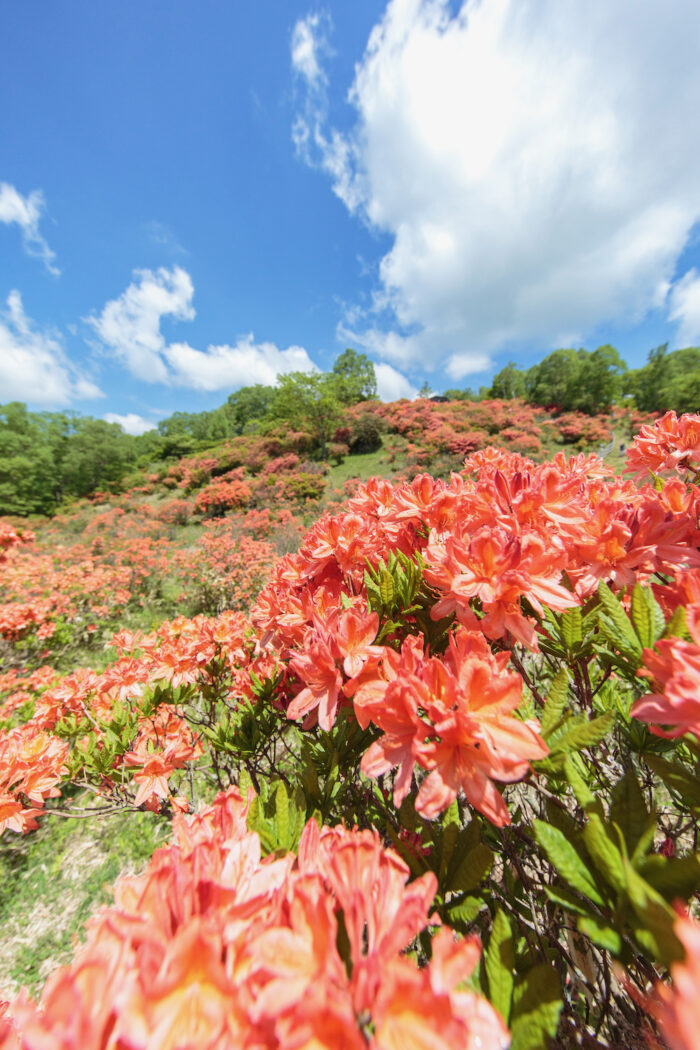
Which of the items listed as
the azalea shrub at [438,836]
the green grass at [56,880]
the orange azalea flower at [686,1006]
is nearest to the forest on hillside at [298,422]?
the green grass at [56,880]

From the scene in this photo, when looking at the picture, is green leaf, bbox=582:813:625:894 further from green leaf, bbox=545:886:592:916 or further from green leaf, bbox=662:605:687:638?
green leaf, bbox=662:605:687:638

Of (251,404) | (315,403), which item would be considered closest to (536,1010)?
(315,403)

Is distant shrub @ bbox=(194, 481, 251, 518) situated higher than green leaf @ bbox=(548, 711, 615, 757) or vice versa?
distant shrub @ bbox=(194, 481, 251, 518)

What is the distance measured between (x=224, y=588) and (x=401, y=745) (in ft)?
20.8

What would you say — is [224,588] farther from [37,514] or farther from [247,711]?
[37,514]

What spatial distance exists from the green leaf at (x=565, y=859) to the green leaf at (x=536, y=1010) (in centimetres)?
12

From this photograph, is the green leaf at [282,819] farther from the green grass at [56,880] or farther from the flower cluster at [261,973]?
the green grass at [56,880]

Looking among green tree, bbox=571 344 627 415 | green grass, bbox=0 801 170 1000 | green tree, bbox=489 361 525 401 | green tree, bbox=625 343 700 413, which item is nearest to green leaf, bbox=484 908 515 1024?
green grass, bbox=0 801 170 1000

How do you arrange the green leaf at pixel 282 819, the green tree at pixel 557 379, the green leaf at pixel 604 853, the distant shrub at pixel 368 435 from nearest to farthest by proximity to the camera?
the green leaf at pixel 604 853
the green leaf at pixel 282 819
the distant shrub at pixel 368 435
the green tree at pixel 557 379

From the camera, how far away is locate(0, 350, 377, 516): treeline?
62.6ft

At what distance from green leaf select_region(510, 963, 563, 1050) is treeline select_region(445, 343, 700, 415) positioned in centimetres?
2247

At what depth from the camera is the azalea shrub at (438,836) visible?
41 centimetres

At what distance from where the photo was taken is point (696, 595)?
28.4 inches

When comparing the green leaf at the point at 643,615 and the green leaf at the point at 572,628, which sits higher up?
the green leaf at the point at 643,615
